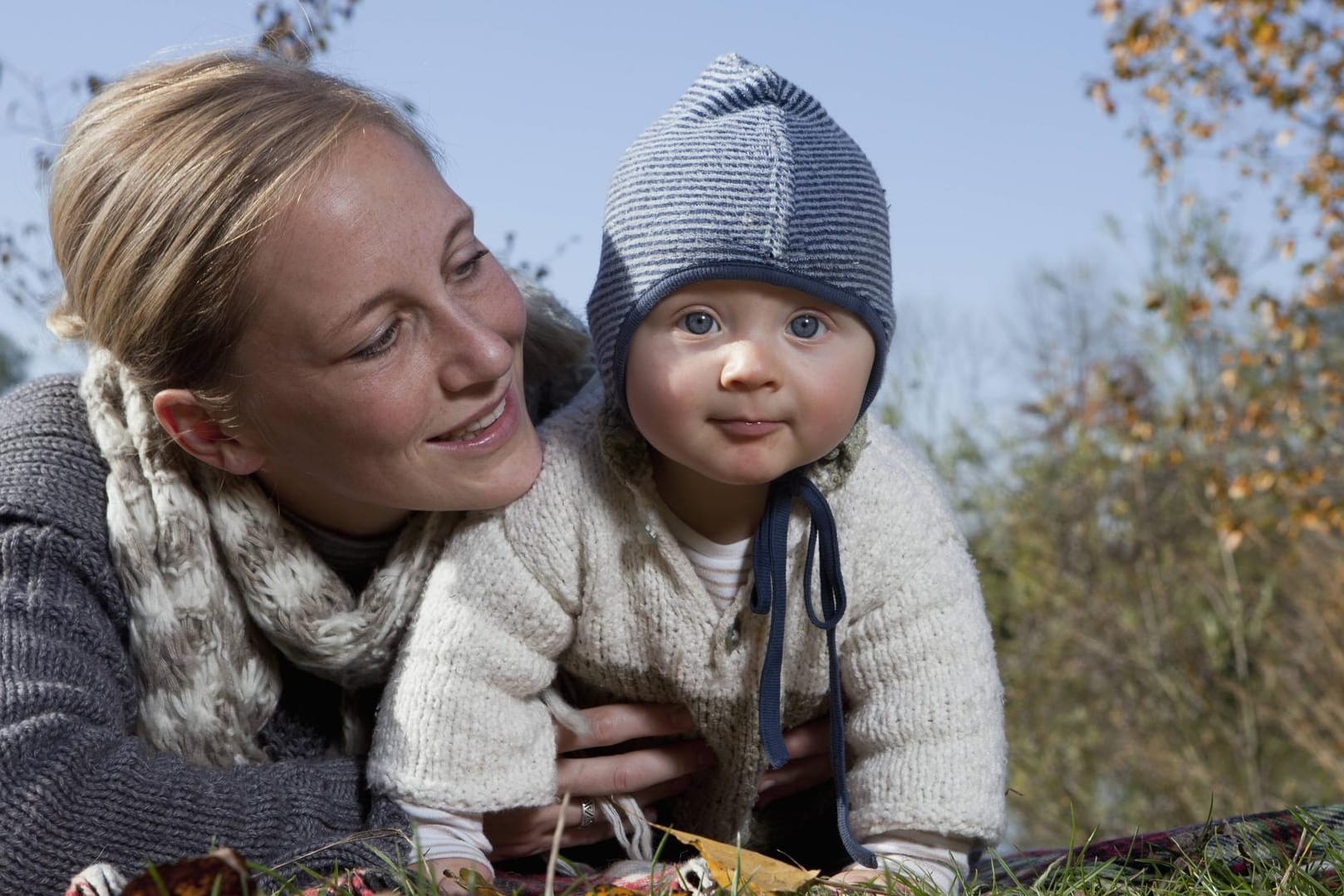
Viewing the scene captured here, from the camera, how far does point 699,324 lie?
1813 mm

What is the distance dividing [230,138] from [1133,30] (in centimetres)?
514

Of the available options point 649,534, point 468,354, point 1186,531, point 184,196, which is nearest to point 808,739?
point 649,534

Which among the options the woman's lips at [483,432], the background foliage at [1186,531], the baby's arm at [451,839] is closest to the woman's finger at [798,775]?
the baby's arm at [451,839]

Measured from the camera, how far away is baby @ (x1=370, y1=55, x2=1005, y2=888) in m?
1.81

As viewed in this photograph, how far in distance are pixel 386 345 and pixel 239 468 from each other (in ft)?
1.22

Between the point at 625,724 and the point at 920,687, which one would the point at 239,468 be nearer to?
the point at 625,724

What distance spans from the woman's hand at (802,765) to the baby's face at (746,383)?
59 cm

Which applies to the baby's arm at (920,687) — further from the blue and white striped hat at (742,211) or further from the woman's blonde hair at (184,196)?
the woman's blonde hair at (184,196)

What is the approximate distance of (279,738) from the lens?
232cm

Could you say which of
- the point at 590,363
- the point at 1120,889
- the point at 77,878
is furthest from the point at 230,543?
the point at 1120,889

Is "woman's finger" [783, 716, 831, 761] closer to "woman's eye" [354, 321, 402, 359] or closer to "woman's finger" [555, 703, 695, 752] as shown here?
"woman's finger" [555, 703, 695, 752]

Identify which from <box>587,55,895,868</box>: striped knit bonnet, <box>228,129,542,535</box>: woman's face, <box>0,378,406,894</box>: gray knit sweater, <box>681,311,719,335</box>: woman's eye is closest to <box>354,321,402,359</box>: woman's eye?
<box>228,129,542,535</box>: woman's face

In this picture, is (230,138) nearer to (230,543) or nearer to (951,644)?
(230,543)

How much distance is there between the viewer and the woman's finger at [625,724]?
2.20 meters
